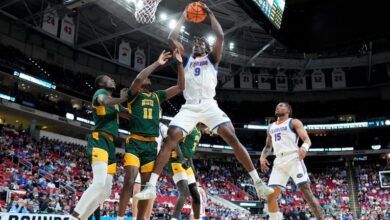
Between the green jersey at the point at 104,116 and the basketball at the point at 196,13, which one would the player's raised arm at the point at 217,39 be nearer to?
the basketball at the point at 196,13

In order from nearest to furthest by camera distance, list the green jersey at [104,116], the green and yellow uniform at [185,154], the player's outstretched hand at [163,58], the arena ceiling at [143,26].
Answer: the player's outstretched hand at [163,58] < the green jersey at [104,116] < the green and yellow uniform at [185,154] < the arena ceiling at [143,26]

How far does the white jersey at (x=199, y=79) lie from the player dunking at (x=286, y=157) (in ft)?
7.01

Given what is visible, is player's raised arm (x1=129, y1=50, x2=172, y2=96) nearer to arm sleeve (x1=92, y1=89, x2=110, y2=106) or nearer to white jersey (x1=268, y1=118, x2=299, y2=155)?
arm sleeve (x1=92, y1=89, x2=110, y2=106)

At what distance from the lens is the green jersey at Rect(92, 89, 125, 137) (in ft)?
20.0

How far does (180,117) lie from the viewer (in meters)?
5.61

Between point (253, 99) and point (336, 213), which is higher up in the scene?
point (253, 99)

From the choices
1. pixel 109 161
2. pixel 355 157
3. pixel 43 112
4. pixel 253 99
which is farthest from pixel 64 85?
pixel 355 157

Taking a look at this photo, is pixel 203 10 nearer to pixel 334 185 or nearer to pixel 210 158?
pixel 334 185

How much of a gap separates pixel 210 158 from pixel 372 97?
17.3m

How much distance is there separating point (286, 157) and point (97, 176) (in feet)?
11.4

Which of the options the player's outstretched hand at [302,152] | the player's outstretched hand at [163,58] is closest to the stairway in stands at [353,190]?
the player's outstretched hand at [302,152]

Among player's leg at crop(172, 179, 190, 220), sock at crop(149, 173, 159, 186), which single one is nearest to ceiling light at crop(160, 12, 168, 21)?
player's leg at crop(172, 179, 190, 220)

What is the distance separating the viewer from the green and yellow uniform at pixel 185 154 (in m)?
7.21

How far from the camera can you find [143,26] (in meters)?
26.5
